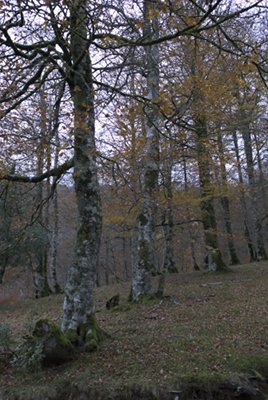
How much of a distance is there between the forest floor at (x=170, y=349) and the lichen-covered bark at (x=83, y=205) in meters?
0.71

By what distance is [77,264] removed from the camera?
20.0 ft

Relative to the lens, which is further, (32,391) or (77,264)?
(77,264)

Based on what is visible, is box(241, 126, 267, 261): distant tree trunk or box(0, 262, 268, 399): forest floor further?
box(241, 126, 267, 261): distant tree trunk

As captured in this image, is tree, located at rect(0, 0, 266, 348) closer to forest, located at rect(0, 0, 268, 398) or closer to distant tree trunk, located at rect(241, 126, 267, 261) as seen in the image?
forest, located at rect(0, 0, 268, 398)

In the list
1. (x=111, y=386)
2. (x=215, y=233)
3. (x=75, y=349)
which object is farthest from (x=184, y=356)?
(x=215, y=233)

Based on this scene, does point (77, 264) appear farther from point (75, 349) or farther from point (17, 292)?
point (17, 292)

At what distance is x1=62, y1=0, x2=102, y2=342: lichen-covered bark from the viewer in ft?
19.7

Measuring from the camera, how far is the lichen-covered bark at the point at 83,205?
5.99 m

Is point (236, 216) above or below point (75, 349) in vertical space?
above

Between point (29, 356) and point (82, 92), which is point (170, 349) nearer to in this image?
point (29, 356)

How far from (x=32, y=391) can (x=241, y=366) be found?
286 cm

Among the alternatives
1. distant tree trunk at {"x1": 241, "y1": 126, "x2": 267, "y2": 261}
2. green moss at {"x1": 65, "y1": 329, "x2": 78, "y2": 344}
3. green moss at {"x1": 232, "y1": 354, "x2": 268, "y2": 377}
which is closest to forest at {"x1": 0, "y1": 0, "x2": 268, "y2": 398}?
green moss at {"x1": 65, "y1": 329, "x2": 78, "y2": 344}

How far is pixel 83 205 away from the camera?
6.29 m

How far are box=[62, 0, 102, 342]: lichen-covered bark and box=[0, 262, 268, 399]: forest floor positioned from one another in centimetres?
71
